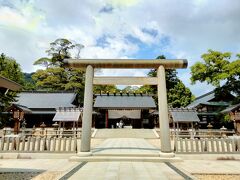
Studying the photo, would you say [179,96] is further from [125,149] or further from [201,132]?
[125,149]

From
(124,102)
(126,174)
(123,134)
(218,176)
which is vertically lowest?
(218,176)

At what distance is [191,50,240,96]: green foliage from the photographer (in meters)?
23.3

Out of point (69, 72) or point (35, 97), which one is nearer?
point (35, 97)

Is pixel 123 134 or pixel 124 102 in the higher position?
pixel 124 102

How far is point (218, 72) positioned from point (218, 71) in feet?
0.44

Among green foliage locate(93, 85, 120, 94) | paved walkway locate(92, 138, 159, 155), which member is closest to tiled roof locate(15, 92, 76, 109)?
green foliage locate(93, 85, 120, 94)

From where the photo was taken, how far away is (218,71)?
82.4 feet

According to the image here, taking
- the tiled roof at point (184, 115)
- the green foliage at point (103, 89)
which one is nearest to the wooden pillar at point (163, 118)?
the tiled roof at point (184, 115)

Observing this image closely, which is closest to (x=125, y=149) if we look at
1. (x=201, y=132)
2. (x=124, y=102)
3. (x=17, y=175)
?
(x=17, y=175)

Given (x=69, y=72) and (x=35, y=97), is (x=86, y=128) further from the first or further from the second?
(x=69, y=72)

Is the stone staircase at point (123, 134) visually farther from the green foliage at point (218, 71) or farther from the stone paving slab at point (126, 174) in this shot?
the stone paving slab at point (126, 174)

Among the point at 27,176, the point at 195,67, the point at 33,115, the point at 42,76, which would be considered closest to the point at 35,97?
the point at 33,115

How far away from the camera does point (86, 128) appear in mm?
9156

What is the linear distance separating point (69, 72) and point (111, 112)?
14480 millimetres
